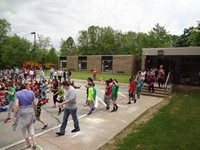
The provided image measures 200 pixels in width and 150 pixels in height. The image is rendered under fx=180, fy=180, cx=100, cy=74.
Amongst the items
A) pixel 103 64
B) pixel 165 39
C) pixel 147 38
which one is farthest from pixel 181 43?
pixel 103 64

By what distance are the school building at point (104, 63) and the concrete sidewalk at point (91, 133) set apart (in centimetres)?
2813

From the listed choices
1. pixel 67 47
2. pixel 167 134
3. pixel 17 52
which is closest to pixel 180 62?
pixel 167 134

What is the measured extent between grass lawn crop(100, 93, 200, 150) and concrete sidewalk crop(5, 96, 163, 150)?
398mm

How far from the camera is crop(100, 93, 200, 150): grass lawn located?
501cm

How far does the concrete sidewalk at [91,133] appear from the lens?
16.4ft

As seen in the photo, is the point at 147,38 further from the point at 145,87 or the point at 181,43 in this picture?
the point at 145,87

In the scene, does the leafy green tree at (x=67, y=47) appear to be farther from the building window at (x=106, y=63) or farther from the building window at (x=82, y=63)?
the building window at (x=106, y=63)

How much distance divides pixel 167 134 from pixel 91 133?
2.48 metres

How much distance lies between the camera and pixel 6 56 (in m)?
40.9

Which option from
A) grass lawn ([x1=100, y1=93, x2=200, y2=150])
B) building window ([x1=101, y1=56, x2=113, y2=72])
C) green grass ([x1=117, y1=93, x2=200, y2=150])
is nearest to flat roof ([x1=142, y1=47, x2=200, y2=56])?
green grass ([x1=117, y1=93, x2=200, y2=150])

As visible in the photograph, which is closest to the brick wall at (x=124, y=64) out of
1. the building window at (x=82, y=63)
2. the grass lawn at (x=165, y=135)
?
the building window at (x=82, y=63)

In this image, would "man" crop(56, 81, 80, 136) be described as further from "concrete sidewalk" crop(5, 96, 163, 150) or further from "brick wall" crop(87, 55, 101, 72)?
"brick wall" crop(87, 55, 101, 72)

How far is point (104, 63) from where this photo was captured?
39.6 metres

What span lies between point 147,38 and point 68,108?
40.8 metres
